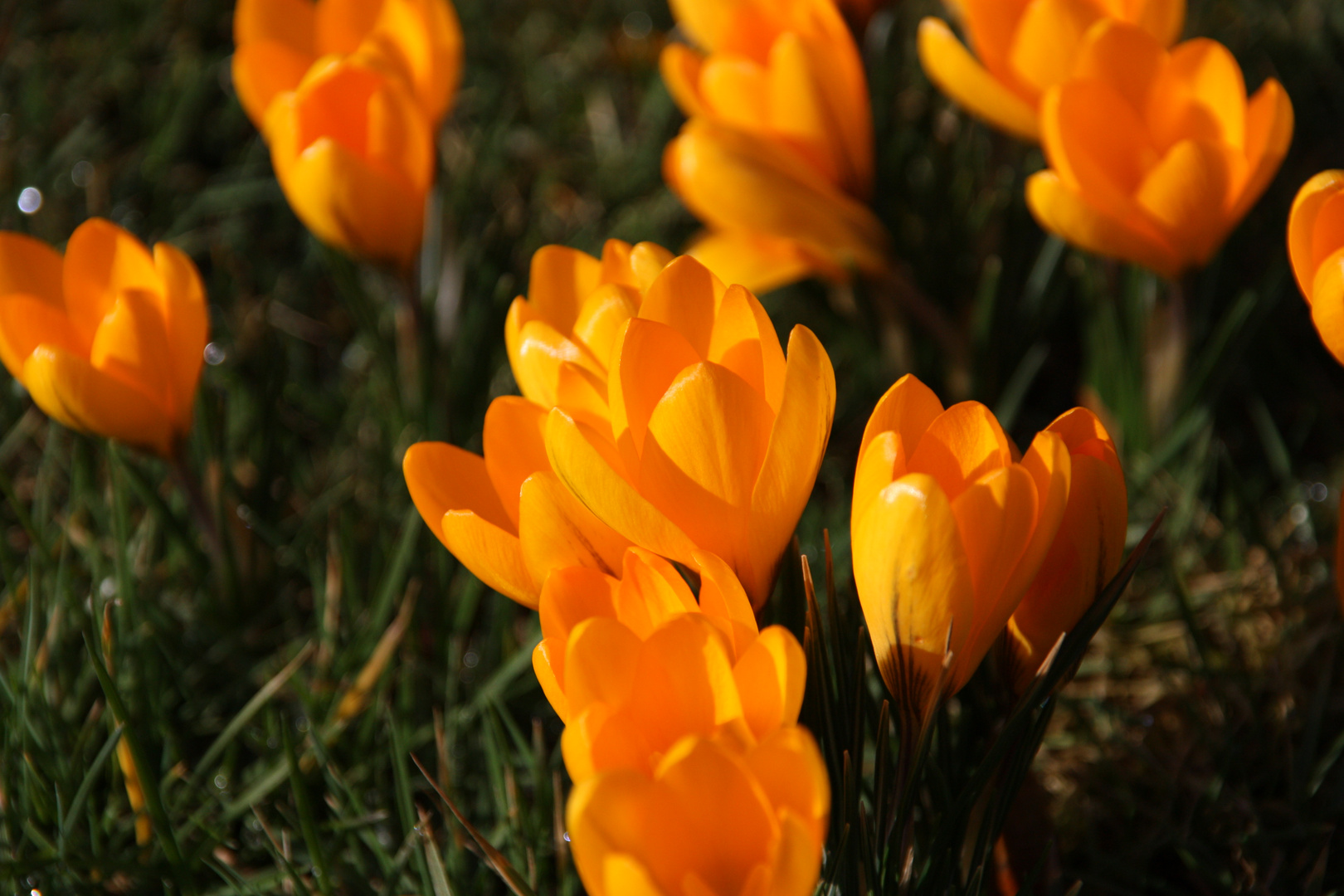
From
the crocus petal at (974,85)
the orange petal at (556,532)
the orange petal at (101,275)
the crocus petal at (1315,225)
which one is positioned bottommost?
the orange petal at (101,275)

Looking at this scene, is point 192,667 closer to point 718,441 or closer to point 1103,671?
point 718,441

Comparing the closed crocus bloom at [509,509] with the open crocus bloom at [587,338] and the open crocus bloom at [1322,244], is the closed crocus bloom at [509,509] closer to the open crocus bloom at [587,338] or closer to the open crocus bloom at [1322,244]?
the open crocus bloom at [587,338]

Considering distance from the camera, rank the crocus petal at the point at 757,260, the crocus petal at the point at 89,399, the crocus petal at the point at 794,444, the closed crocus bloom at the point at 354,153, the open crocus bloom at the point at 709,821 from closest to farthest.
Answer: the open crocus bloom at the point at 709,821, the crocus petal at the point at 794,444, the crocus petal at the point at 89,399, the closed crocus bloom at the point at 354,153, the crocus petal at the point at 757,260

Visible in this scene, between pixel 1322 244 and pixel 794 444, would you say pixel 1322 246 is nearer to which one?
pixel 1322 244

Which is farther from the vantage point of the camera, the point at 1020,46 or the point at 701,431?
the point at 1020,46

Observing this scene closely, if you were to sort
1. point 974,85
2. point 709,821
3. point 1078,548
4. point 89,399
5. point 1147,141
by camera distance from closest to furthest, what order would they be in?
point 709,821 < point 1078,548 < point 89,399 < point 1147,141 < point 974,85

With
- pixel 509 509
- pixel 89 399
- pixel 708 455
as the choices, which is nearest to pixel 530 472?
pixel 509 509

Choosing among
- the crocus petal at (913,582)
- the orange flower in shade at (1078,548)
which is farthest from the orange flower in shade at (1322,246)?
the crocus petal at (913,582)
